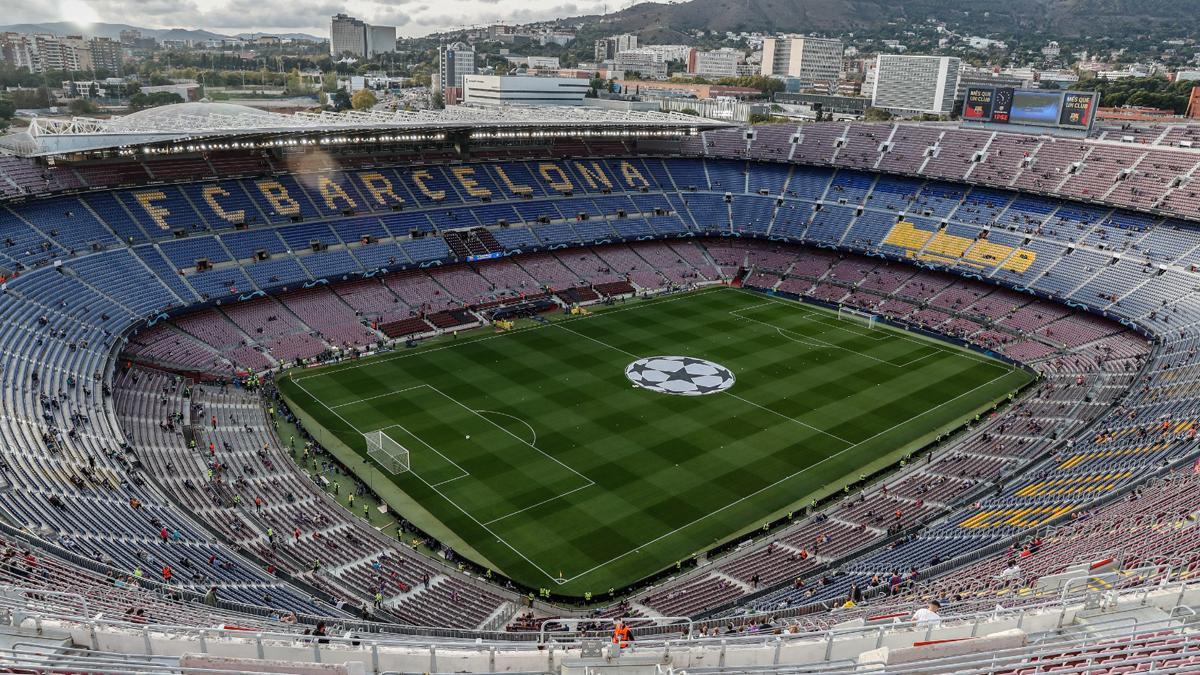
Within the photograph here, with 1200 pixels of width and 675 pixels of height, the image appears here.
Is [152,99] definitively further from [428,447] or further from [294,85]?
[428,447]

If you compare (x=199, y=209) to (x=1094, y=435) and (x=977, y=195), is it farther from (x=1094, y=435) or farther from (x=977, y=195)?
(x=977, y=195)

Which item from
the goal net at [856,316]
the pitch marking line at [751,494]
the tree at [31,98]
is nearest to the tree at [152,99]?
the tree at [31,98]

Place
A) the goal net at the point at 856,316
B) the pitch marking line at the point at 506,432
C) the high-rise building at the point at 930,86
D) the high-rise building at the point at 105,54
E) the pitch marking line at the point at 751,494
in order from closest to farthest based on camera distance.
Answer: the pitch marking line at the point at 751,494 < the pitch marking line at the point at 506,432 < the goal net at the point at 856,316 < the high-rise building at the point at 105,54 < the high-rise building at the point at 930,86

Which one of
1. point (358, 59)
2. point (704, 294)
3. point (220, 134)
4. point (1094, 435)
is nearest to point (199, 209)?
point (220, 134)

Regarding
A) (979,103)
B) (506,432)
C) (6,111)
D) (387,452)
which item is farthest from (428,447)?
(979,103)

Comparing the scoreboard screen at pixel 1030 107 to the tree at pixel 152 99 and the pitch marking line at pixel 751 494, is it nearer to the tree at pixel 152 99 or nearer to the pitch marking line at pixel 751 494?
the pitch marking line at pixel 751 494

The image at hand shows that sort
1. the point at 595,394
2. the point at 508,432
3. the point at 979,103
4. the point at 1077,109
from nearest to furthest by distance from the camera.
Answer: the point at 508,432, the point at 595,394, the point at 1077,109, the point at 979,103

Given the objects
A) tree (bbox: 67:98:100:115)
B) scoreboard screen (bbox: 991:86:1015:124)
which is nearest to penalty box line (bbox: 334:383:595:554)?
tree (bbox: 67:98:100:115)

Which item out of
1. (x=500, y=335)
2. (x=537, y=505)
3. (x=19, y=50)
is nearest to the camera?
(x=537, y=505)
